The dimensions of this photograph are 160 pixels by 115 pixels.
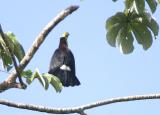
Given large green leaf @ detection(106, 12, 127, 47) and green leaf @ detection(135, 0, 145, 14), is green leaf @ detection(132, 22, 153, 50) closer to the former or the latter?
large green leaf @ detection(106, 12, 127, 47)

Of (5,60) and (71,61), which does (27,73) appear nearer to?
(5,60)

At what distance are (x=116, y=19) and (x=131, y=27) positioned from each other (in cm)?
14

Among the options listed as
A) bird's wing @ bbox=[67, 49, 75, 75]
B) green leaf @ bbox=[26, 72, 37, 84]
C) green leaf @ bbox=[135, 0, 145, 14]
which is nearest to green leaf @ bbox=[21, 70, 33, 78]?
green leaf @ bbox=[26, 72, 37, 84]

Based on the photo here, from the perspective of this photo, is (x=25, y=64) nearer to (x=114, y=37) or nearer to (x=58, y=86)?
(x=58, y=86)

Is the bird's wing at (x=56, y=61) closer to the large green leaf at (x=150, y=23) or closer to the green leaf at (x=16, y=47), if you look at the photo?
the large green leaf at (x=150, y=23)

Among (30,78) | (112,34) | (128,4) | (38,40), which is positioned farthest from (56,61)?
(38,40)

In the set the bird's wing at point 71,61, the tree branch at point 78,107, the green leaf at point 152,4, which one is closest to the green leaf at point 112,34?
the green leaf at point 152,4

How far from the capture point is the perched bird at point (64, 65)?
5688mm

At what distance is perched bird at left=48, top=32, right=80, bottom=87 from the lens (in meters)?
5.69

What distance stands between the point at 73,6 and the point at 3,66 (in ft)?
3.44

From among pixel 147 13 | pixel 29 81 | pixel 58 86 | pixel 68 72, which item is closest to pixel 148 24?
pixel 147 13

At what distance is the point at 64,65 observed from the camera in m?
6.33

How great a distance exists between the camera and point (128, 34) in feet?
14.0

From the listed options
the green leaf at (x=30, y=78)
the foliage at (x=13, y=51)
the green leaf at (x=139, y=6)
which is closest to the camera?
the green leaf at (x=30, y=78)
